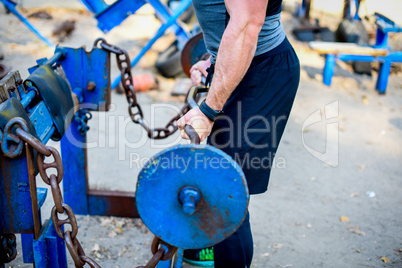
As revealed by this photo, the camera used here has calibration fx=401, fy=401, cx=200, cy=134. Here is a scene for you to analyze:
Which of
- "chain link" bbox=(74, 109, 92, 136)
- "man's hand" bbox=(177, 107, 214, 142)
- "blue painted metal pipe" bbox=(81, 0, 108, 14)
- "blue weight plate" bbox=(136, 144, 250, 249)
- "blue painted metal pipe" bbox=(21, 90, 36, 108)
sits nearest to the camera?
"blue weight plate" bbox=(136, 144, 250, 249)

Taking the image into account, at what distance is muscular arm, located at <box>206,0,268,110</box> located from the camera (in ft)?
4.53

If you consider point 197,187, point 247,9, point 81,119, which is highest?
point 247,9

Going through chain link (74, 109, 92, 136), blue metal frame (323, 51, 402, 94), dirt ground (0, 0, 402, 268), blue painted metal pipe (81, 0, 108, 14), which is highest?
blue painted metal pipe (81, 0, 108, 14)

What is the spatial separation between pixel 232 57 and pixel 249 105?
0.34m

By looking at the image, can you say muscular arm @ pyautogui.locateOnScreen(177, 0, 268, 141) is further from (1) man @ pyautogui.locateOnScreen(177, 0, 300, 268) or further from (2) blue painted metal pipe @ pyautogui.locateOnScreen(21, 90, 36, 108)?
(2) blue painted metal pipe @ pyautogui.locateOnScreen(21, 90, 36, 108)

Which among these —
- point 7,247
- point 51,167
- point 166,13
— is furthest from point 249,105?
point 166,13

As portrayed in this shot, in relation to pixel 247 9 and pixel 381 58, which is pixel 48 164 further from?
pixel 381 58

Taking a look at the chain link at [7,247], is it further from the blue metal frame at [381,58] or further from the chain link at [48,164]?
the blue metal frame at [381,58]

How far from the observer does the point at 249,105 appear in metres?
1.72

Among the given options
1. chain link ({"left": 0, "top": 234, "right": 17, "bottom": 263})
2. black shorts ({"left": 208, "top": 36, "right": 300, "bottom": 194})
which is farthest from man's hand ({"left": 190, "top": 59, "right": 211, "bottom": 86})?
chain link ({"left": 0, "top": 234, "right": 17, "bottom": 263})

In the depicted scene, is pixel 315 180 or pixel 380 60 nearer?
pixel 315 180

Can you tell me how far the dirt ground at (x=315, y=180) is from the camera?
2.69 metres

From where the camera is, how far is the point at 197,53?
9.71ft

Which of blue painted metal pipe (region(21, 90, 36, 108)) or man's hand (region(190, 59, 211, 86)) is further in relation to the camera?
man's hand (region(190, 59, 211, 86))
